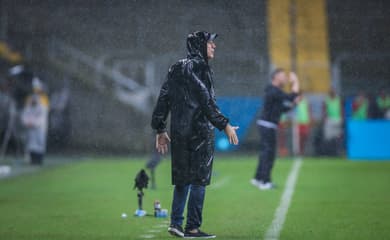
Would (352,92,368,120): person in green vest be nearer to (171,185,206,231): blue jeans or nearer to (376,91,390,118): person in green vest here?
(376,91,390,118): person in green vest

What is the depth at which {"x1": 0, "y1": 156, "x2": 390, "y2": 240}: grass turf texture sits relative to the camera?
9.46 meters

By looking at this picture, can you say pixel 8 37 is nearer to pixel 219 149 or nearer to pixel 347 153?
pixel 219 149

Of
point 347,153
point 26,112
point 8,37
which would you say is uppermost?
point 8,37

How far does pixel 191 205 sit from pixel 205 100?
102 centimetres

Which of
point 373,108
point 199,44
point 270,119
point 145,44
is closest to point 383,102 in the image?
point 373,108

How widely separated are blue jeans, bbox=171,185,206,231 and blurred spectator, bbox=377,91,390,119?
17.1 m

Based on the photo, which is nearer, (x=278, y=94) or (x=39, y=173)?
(x=278, y=94)

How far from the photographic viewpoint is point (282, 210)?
454 inches

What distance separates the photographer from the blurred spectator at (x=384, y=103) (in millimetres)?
25078

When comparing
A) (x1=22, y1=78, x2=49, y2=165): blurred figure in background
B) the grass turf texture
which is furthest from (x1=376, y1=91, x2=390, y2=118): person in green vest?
(x1=22, y1=78, x2=49, y2=165): blurred figure in background

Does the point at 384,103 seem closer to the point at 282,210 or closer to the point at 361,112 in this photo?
the point at 361,112

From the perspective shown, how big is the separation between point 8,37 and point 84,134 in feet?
12.0

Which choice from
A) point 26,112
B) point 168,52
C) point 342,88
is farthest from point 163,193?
point 342,88

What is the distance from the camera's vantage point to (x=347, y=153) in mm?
24531
